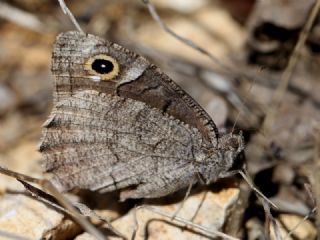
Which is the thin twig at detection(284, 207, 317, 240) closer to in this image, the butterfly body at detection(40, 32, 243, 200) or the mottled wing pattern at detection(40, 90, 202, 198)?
the butterfly body at detection(40, 32, 243, 200)

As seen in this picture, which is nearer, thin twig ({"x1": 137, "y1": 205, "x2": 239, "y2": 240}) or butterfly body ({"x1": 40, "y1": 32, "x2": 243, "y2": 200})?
thin twig ({"x1": 137, "y1": 205, "x2": 239, "y2": 240})

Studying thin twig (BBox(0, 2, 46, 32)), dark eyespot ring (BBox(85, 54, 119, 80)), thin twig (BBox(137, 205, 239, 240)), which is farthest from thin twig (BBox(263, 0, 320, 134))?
thin twig (BBox(0, 2, 46, 32))

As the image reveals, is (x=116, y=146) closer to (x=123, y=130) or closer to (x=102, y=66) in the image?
(x=123, y=130)

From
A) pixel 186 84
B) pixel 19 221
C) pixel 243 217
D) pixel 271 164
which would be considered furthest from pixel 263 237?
pixel 186 84

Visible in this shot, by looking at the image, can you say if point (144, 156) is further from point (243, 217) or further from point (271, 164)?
point (271, 164)

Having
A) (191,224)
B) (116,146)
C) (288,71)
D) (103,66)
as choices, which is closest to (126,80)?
(103,66)

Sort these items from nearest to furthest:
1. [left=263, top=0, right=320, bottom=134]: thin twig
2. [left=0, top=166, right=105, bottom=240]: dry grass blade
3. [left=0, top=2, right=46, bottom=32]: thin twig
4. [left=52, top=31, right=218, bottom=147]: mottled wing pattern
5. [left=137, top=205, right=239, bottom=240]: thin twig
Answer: [left=0, top=166, right=105, bottom=240]: dry grass blade → [left=137, top=205, right=239, bottom=240]: thin twig → [left=52, top=31, right=218, bottom=147]: mottled wing pattern → [left=263, top=0, right=320, bottom=134]: thin twig → [left=0, top=2, right=46, bottom=32]: thin twig

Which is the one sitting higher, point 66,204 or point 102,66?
point 102,66

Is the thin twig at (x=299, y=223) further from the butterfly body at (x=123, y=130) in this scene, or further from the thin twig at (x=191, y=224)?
the butterfly body at (x=123, y=130)
